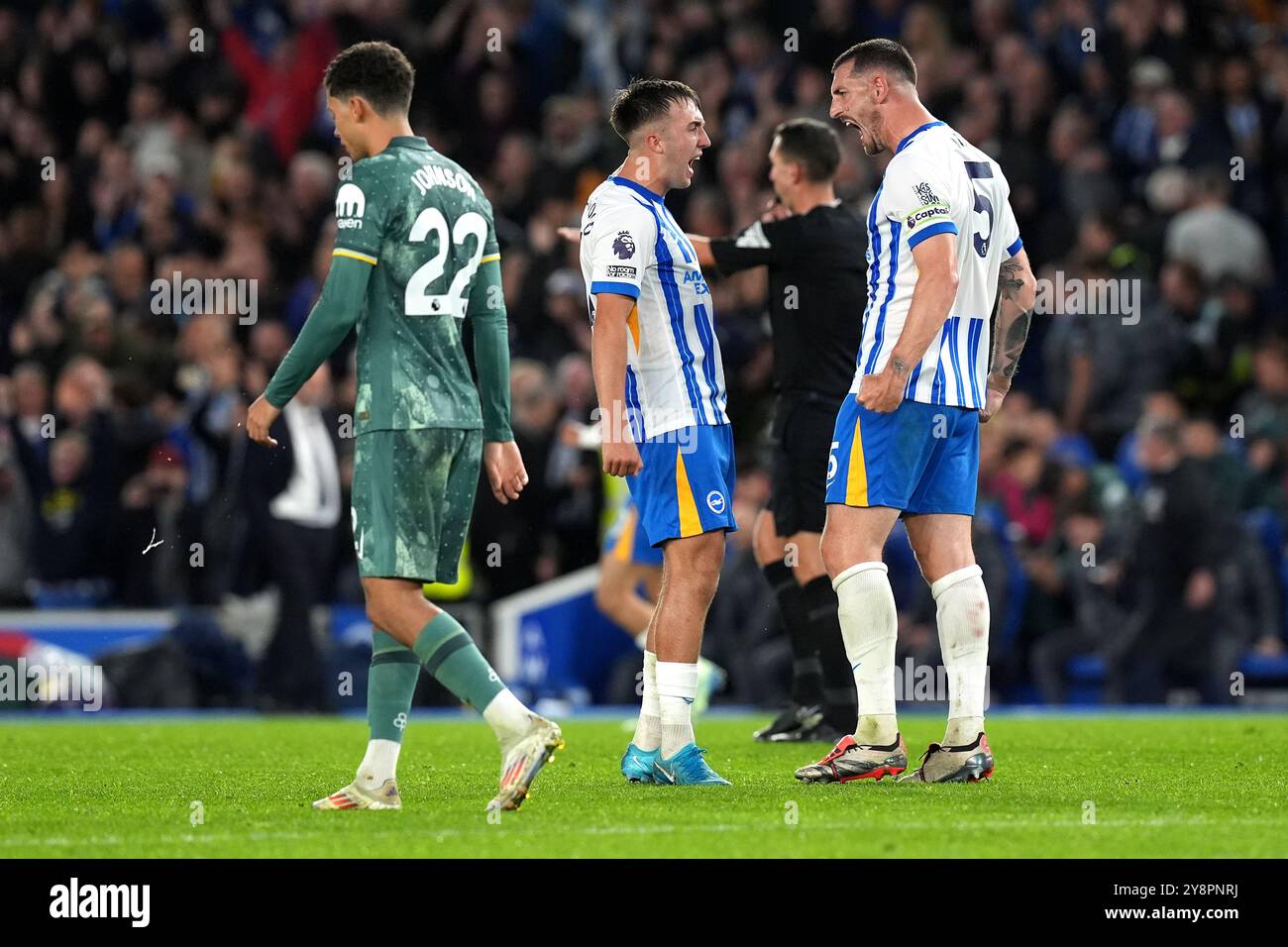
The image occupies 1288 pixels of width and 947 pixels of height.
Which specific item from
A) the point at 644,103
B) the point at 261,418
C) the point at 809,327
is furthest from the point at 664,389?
the point at 809,327

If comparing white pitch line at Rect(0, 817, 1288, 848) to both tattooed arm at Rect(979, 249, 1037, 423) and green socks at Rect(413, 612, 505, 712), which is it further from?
tattooed arm at Rect(979, 249, 1037, 423)

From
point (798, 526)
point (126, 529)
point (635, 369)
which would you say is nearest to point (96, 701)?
point (126, 529)

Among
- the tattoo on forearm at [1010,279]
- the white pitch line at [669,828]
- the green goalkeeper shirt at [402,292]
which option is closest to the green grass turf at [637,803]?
the white pitch line at [669,828]

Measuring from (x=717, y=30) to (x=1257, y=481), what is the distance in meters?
7.14

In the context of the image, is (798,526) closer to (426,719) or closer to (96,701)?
(426,719)

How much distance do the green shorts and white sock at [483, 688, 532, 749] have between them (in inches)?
17.8

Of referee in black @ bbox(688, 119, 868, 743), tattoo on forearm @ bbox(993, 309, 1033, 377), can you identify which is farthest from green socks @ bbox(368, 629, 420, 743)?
referee in black @ bbox(688, 119, 868, 743)

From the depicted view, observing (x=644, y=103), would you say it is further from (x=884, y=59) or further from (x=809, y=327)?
(x=809, y=327)

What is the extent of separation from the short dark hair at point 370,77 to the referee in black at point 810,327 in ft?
8.93

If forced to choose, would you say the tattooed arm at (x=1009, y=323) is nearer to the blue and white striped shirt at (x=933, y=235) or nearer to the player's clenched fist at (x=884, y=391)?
the blue and white striped shirt at (x=933, y=235)

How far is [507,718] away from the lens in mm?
6391

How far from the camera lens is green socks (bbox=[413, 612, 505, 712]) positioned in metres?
6.41

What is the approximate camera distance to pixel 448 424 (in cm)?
657

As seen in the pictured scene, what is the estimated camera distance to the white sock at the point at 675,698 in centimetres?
734
